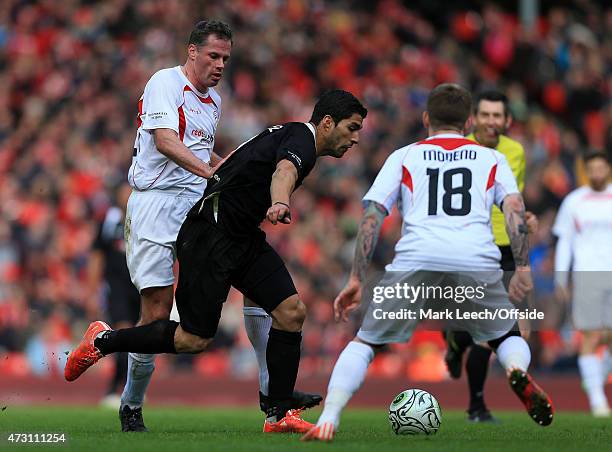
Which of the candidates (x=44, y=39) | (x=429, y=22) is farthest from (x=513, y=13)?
(x=44, y=39)

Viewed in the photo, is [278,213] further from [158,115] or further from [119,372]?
[119,372]

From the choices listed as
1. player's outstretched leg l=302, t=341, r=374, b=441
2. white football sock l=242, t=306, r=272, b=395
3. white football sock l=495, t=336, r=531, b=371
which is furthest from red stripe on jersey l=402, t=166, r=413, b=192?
white football sock l=242, t=306, r=272, b=395

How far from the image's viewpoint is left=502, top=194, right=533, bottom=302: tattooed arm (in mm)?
7711

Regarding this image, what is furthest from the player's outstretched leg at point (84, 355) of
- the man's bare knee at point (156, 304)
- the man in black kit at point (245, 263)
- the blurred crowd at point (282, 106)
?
the blurred crowd at point (282, 106)

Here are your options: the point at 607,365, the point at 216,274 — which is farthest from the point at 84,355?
the point at 607,365

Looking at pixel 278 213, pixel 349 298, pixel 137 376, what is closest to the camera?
pixel 278 213

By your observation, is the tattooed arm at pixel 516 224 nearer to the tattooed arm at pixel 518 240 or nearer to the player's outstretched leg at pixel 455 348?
the tattooed arm at pixel 518 240

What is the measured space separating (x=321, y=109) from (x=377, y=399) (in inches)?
314

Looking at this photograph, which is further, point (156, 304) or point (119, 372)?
point (119, 372)

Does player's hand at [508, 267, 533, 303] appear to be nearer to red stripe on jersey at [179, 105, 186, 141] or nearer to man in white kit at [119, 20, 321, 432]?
man in white kit at [119, 20, 321, 432]

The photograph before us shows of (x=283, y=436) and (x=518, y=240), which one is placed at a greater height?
(x=518, y=240)

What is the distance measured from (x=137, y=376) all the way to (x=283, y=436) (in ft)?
4.07

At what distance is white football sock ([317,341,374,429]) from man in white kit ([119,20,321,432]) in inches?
44.8

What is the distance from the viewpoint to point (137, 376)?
8812mm
